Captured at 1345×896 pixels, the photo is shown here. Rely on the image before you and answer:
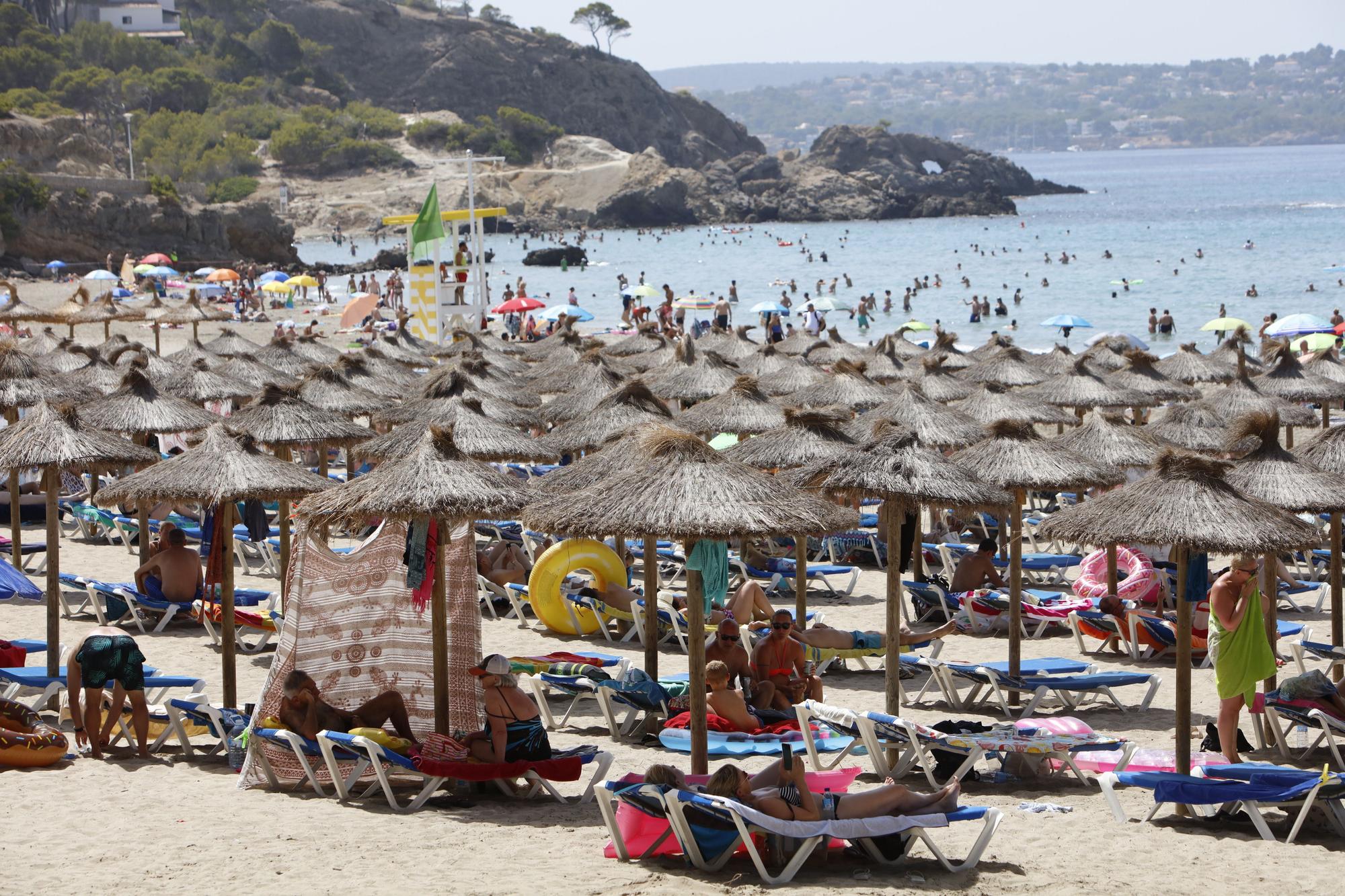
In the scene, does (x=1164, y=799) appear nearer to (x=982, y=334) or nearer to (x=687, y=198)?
(x=982, y=334)

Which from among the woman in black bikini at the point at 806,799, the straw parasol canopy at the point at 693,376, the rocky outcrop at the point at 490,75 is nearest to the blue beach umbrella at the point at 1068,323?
the straw parasol canopy at the point at 693,376

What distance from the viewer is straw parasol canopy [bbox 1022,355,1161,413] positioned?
16.6 m

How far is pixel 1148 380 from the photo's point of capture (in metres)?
18.4

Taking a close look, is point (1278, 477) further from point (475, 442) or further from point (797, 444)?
point (475, 442)

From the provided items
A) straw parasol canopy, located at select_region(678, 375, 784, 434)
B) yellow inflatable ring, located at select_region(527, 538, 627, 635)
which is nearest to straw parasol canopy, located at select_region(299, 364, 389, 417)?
straw parasol canopy, located at select_region(678, 375, 784, 434)

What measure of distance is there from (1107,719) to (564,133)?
130m

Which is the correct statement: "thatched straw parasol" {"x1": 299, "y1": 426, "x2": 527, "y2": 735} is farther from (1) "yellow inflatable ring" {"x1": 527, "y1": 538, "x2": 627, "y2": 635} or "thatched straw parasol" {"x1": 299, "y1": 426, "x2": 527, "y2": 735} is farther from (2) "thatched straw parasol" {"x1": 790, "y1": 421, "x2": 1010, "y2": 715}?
(1) "yellow inflatable ring" {"x1": 527, "y1": 538, "x2": 627, "y2": 635}

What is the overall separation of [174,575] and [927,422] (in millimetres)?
6421

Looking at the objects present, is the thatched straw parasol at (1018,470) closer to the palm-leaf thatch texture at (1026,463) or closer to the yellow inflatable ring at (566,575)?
the palm-leaf thatch texture at (1026,463)

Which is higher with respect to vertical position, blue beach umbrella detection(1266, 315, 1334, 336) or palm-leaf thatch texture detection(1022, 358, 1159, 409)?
blue beach umbrella detection(1266, 315, 1334, 336)

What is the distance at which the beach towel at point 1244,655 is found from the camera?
280 inches

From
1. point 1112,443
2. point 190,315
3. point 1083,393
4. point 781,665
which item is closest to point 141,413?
point 781,665

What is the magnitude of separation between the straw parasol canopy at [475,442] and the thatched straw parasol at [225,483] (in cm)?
308

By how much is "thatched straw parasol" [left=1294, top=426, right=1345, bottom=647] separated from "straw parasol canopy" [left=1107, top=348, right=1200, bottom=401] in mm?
7893
